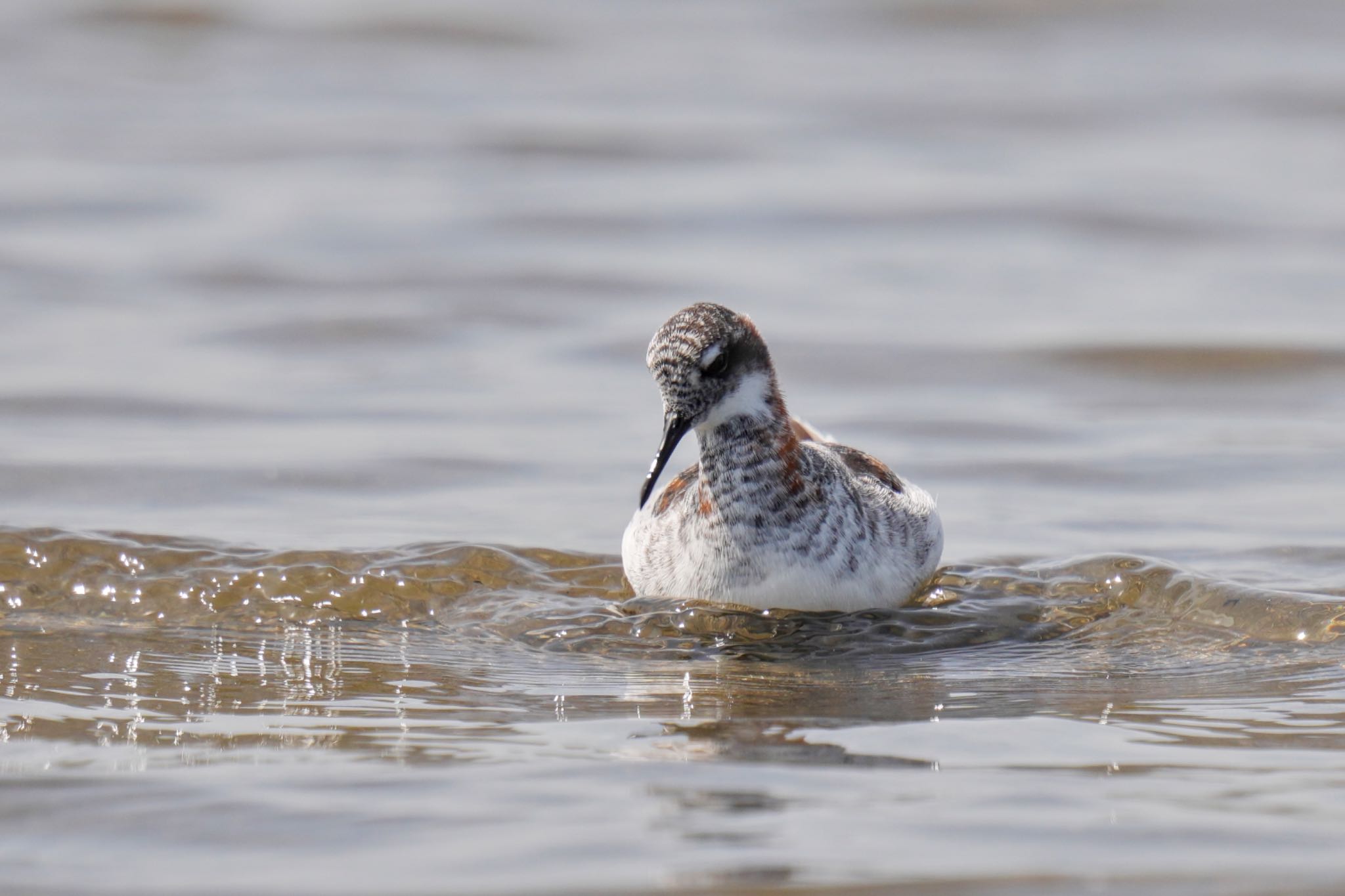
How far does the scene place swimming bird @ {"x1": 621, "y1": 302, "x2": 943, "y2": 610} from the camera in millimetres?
7305

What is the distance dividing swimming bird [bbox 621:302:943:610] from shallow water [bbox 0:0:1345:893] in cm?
16

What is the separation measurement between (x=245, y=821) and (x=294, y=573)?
336 cm

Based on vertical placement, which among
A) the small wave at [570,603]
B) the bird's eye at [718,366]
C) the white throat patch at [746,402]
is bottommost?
the small wave at [570,603]

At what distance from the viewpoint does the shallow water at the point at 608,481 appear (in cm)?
501

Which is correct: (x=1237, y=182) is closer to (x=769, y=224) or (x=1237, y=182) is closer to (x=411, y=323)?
(x=769, y=224)

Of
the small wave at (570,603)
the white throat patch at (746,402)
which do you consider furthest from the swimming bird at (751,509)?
the small wave at (570,603)

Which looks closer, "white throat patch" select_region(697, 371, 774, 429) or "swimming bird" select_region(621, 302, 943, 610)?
"swimming bird" select_region(621, 302, 943, 610)

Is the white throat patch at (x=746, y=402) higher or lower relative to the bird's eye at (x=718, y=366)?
lower

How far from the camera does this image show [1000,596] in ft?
26.6

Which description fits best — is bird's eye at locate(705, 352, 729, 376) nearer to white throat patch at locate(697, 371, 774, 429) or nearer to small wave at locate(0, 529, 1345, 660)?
white throat patch at locate(697, 371, 774, 429)

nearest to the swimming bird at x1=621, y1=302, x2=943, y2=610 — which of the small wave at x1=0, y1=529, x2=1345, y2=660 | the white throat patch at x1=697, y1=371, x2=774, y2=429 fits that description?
the white throat patch at x1=697, y1=371, x2=774, y2=429

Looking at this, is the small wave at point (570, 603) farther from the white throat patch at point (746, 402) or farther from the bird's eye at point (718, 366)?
the bird's eye at point (718, 366)

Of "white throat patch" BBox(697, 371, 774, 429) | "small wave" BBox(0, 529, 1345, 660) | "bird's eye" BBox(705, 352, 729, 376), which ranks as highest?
"bird's eye" BBox(705, 352, 729, 376)

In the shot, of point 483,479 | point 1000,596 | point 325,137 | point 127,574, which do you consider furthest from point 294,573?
point 325,137
